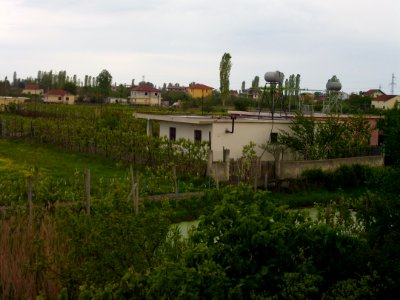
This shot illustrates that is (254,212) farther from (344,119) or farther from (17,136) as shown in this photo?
(17,136)

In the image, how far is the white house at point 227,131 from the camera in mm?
20578

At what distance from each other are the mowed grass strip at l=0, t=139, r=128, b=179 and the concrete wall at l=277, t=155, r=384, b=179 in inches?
229

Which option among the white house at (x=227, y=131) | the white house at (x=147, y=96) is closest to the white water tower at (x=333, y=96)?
the white house at (x=227, y=131)

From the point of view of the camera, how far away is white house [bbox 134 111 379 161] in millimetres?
20578

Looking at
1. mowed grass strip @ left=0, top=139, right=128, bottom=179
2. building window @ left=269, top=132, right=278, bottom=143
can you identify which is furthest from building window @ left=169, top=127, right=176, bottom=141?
building window @ left=269, top=132, right=278, bottom=143

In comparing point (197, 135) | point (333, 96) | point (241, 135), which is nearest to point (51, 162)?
point (197, 135)

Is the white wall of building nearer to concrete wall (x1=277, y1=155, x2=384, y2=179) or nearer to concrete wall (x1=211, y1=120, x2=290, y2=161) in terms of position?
concrete wall (x1=211, y1=120, x2=290, y2=161)

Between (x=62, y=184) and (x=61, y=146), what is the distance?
12.3m

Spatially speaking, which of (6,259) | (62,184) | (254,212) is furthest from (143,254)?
(62,184)

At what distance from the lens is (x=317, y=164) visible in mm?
19859

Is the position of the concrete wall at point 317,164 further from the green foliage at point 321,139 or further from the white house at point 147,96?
the white house at point 147,96

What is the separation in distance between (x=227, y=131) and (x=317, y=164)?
12.2 feet

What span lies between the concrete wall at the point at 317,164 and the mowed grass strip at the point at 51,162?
19.1ft

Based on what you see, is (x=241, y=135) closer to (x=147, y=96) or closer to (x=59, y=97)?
(x=59, y=97)
